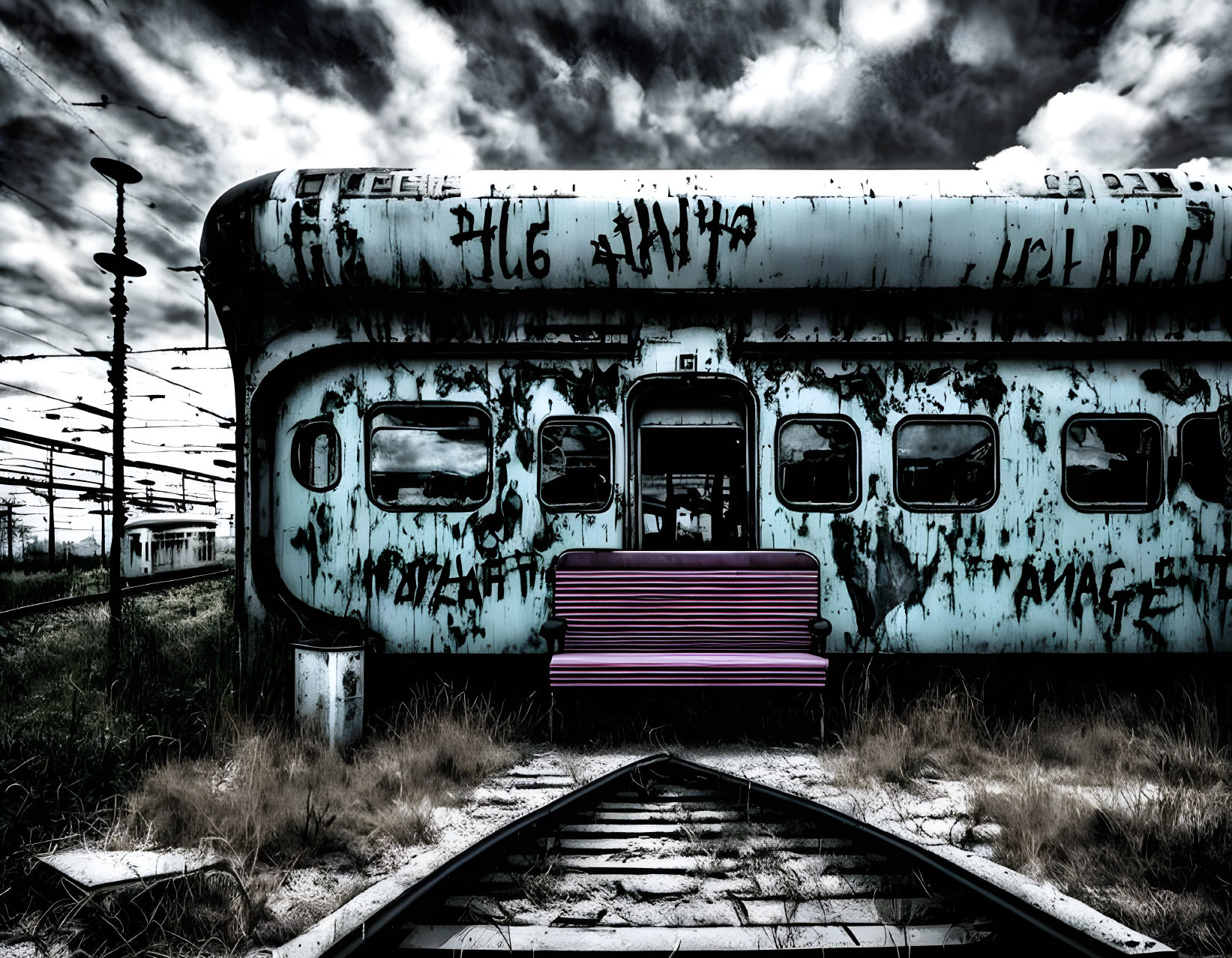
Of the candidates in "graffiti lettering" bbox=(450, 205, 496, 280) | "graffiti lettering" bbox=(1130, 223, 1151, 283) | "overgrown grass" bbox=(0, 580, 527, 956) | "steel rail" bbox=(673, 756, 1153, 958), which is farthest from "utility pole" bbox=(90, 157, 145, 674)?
"graffiti lettering" bbox=(1130, 223, 1151, 283)

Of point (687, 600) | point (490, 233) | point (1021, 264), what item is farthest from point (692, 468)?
point (1021, 264)

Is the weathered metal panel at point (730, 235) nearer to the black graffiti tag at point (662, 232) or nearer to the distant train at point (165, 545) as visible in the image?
the black graffiti tag at point (662, 232)

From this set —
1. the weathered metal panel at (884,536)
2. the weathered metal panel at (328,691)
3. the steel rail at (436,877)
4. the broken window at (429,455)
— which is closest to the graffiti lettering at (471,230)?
the weathered metal panel at (884,536)

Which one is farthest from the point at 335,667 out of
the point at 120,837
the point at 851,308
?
the point at 851,308

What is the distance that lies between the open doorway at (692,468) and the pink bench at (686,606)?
0.22m

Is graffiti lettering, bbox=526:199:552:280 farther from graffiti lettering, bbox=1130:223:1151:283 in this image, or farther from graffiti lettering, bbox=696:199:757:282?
graffiti lettering, bbox=1130:223:1151:283

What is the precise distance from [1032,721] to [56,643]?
7896 mm

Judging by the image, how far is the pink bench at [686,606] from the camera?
4.52 m

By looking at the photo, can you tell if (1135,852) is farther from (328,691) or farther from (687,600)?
(328,691)

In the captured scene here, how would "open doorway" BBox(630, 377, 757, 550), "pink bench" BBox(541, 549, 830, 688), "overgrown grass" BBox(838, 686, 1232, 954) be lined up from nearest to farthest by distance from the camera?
"overgrown grass" BBox(838, 686, 1232, 954), "pink bench" BBox(541, 549, 830, 688), "open doorway" BBox(630, 377, 757, 550)

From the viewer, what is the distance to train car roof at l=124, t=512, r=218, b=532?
13.2 m

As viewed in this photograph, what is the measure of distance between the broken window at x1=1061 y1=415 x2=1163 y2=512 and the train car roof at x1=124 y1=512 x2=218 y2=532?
14.1 m

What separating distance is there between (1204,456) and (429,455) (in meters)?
5.31

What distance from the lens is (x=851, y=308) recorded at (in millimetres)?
4648
